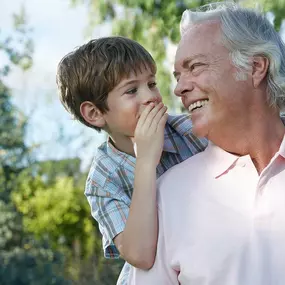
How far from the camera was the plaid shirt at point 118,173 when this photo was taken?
2.73m

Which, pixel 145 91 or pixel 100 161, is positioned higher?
pixel 145 91

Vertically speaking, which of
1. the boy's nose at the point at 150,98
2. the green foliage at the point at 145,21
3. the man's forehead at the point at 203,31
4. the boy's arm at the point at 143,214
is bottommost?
the boy's arm at the point at 143,214

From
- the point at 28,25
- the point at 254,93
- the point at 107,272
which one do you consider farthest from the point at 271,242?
the point at 28,25

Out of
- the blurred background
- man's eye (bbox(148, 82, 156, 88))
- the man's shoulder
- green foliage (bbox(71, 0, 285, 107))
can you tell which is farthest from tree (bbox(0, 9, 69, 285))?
the man's shoulder

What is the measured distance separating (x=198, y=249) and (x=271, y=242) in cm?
→ 23

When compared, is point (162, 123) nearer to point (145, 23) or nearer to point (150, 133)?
point (150, 133)

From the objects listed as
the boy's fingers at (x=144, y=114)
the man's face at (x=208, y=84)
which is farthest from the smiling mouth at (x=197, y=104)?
the boy's fingers at (x=144, y=114)

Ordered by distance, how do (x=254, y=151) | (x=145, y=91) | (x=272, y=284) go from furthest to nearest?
(x=145, y=91), (x=254, y=151), (x=272, y=284)

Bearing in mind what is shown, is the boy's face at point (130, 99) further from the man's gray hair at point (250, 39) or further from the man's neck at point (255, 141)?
the man's neck at point (255, 141)

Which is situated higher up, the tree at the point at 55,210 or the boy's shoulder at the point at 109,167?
the tree at the point at 55,210

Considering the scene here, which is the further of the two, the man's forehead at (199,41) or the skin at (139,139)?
the man's forehead at (199,41)

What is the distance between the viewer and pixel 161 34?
9570mm

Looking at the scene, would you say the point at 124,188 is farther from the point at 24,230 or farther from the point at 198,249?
the point at 24,230

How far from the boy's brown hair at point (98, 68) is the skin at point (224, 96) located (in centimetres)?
→ 29
